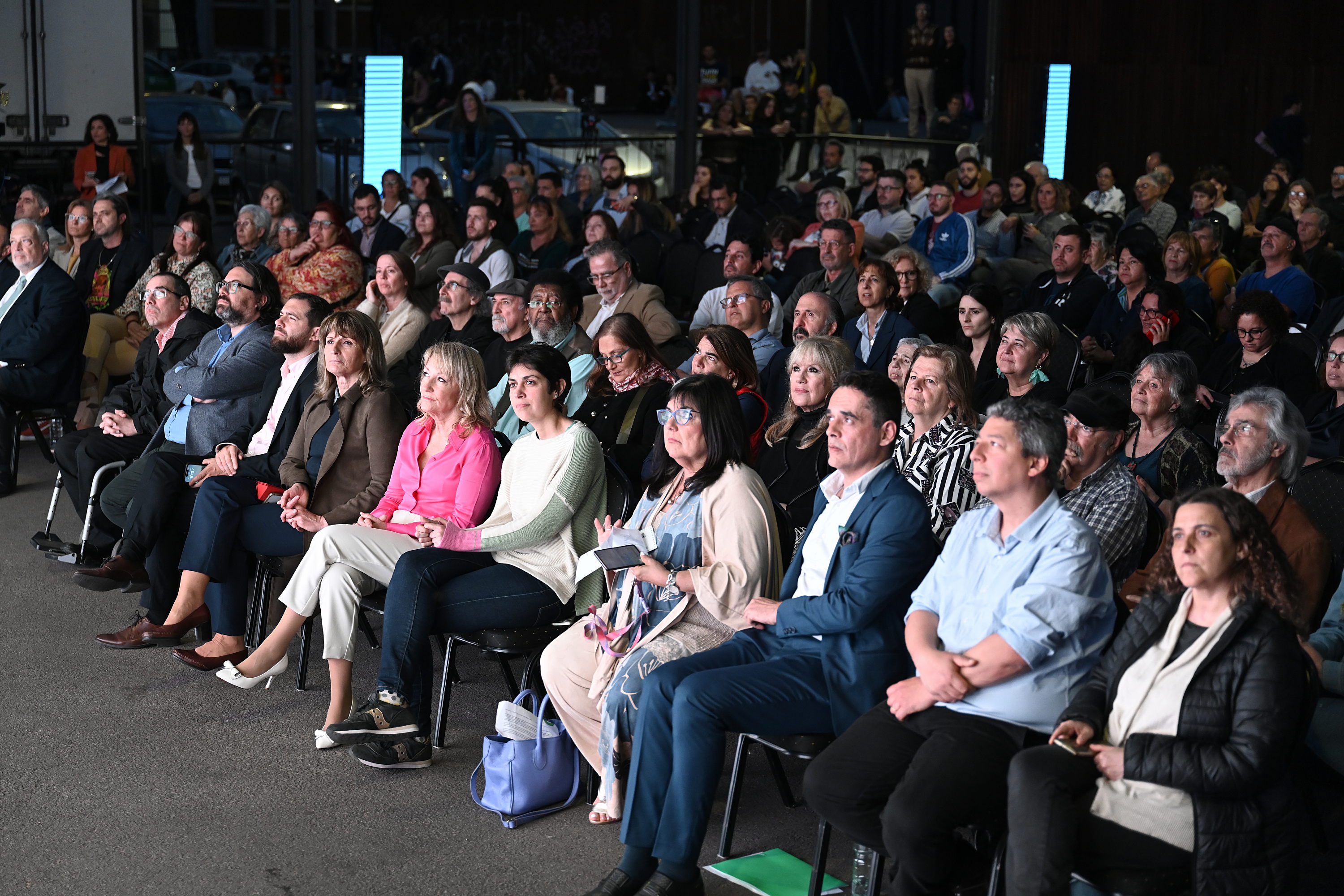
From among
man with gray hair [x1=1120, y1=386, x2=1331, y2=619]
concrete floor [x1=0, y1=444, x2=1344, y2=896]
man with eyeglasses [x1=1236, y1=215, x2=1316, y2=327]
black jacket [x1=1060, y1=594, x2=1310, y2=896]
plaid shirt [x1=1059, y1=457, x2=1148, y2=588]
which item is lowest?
concrete floor [x1=0, y1=444, x2=1344, y2=896]

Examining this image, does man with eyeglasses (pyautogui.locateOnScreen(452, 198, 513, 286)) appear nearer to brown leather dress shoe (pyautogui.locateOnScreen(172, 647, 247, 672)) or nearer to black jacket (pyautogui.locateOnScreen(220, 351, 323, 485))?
black jacket (pyautogui.locateOnScreen(220, 351, 323, 485))

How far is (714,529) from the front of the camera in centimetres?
348

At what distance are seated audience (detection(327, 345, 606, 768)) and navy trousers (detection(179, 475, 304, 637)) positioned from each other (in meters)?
0.78

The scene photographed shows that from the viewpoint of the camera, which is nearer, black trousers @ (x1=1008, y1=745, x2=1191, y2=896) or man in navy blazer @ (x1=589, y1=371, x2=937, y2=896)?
black trousers @ (x1=1008, y1=745, x2=1191, y2=896)

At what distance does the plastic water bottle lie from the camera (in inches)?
118

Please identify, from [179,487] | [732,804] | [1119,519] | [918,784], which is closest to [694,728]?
[732,804]

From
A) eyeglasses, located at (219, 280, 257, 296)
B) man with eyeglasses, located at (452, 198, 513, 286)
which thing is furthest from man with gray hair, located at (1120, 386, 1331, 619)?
man with eyeglasses, located at (452, 198, 513, 286)

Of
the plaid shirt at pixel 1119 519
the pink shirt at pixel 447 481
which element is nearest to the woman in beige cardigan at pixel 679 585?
the pink shirt at pixel 447 481

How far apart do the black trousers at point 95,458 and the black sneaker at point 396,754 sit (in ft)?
7.01

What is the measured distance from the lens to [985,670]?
2.80 m

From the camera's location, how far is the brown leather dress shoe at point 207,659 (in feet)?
14.7

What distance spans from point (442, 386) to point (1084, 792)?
240 centimetres

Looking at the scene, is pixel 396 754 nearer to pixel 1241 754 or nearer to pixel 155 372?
pixel 1241 754

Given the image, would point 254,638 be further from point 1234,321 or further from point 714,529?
point 1234,321
